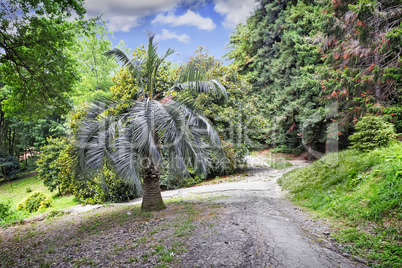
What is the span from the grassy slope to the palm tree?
3113 mm

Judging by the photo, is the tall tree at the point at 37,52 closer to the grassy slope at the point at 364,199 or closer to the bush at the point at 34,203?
the bush at the point at 34,203

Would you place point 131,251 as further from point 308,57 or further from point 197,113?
point 308,57

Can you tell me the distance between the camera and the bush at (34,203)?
1084cm

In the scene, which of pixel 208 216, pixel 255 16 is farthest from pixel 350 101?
pixel 255 16

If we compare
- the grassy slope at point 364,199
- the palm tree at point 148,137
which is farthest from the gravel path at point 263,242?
the palm tree at point 148,137

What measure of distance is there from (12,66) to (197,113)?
639 cm

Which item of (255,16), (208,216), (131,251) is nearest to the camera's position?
(131,251)

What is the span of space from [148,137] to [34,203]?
400 inches

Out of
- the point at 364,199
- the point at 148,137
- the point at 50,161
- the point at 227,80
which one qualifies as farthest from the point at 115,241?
the point at 50,161

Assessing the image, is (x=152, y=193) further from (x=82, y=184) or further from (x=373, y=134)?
(x=373, y=134)

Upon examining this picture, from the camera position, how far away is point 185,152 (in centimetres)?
512

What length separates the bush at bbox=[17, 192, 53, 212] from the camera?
10.8 meters

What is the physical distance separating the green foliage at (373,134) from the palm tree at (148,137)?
15.6ft

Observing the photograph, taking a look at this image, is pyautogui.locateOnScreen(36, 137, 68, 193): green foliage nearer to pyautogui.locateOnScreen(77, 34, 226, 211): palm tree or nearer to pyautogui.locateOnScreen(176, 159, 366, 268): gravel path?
pyautogui.locateOnScreen(77, 34, 226, 211): palm tree
